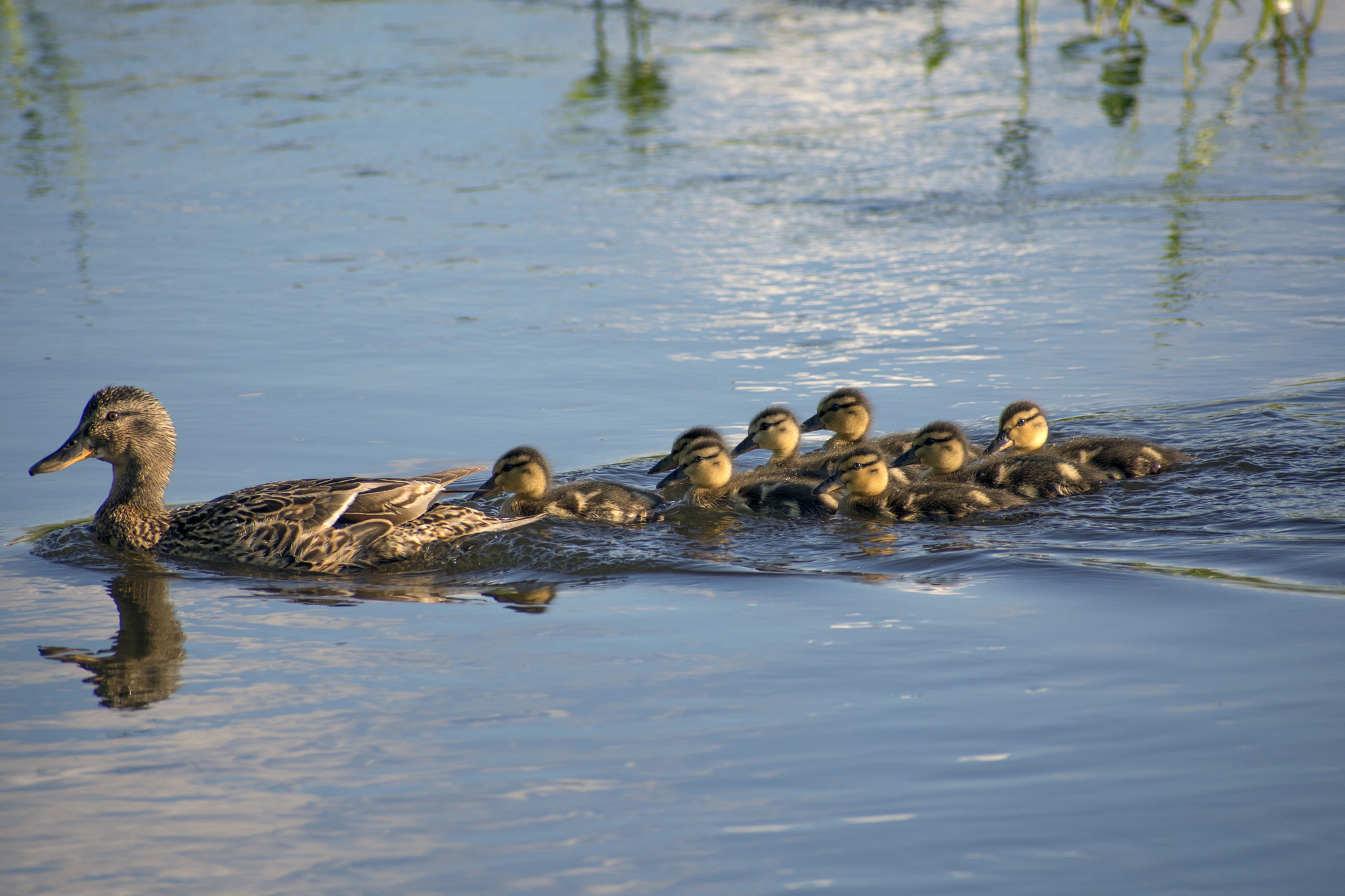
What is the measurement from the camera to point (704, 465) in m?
5.91

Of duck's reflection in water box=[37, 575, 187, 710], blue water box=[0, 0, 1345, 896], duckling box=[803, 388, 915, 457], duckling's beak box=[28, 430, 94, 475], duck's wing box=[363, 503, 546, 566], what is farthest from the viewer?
duckling box=[803, 388, 915, 457]

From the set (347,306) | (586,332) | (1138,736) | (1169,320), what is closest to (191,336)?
(347,306)

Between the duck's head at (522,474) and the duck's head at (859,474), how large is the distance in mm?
1058

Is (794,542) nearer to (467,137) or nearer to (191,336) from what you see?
(191,336)

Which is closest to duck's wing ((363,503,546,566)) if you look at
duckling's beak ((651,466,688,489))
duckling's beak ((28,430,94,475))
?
duckling's beak ((651,466,688,489))

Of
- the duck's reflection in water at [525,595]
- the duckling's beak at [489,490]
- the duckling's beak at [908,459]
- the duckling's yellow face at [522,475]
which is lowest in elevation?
the duck's reflection in water at [525,595]

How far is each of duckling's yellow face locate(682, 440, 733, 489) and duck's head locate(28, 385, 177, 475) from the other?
6.52ft

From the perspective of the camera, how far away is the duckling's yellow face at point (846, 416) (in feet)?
20.9

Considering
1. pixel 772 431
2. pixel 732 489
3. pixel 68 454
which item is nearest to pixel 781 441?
pixel 772 431

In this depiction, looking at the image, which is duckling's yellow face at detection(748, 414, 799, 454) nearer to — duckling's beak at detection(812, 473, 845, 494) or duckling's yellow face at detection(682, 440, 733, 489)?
duckling's yellow face at detection(682, 440, 733, 489)

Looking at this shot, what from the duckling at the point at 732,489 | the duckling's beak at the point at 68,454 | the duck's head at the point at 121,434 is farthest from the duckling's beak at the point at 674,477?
the duckling's beak at the point at 68,454

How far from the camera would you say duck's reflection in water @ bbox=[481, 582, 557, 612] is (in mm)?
4741

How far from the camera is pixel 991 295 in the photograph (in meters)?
8.58

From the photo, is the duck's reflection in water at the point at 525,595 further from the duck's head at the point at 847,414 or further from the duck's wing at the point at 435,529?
the duck's head at the point at 847,414
